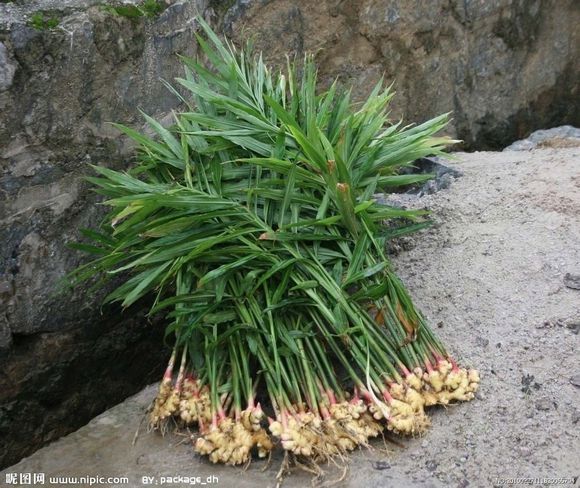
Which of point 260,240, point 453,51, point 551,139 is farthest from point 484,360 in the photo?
point 453,51

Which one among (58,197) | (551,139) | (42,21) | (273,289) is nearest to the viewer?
(273,289)

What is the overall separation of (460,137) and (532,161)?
131 cm

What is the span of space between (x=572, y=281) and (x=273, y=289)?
1.17 m

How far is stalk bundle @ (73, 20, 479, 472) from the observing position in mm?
2717

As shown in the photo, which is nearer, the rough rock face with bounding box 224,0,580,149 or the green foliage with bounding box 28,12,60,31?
the green foliage with bounding box 28,12,60,31

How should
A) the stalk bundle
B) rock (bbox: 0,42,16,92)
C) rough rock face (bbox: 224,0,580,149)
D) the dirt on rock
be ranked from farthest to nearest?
rough rock face (bbox: 224,0,580,149) < rock (bbox: 0,42,16,92) < the stalk bundle < the dirt on rock

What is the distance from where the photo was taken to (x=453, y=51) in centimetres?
521

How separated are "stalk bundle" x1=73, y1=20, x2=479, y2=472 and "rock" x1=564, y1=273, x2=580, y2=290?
59 cm

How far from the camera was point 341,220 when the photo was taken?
3010 millimetres

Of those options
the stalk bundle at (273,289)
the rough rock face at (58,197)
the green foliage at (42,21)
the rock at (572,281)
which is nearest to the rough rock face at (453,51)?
the rough rock face at (58,197)

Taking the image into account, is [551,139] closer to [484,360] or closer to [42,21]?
[484,360]

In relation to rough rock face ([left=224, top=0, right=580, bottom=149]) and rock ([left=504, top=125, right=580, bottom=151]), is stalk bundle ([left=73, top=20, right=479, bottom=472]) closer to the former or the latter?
rough rock face ([left=224, top=0, right=580, bottom=149])

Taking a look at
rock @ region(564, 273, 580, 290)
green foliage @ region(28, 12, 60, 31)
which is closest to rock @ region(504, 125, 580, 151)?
rock @ region(564, 273, 580, 290)

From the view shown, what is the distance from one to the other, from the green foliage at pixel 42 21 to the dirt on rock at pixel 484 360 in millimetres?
1553
